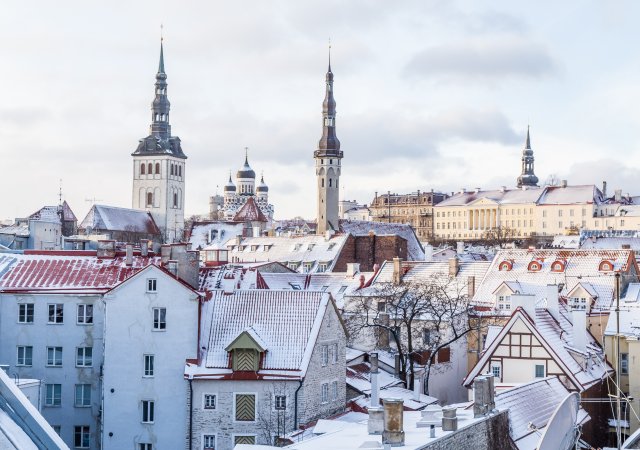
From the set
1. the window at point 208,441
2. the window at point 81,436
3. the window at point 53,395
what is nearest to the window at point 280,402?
the window at point 208,441

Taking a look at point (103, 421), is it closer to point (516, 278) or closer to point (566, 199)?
point (516, 278)

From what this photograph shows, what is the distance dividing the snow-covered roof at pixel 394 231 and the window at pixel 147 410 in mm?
52090

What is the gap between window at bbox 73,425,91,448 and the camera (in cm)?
4166

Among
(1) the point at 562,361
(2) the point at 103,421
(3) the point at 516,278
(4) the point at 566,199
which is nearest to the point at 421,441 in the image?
(1) the point at 562,361

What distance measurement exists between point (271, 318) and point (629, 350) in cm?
1637

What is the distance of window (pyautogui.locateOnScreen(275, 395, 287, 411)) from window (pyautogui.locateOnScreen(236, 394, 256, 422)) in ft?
3.17

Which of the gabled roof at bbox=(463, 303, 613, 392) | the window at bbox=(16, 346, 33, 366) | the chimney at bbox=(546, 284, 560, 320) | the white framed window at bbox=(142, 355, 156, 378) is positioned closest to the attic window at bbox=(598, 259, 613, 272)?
the chimney at bbox=(546, 284, 560, 320)

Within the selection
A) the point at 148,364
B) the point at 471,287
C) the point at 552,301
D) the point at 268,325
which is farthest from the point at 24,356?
the point at 471,287

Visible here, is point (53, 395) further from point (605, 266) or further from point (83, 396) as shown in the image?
point (605, 266)

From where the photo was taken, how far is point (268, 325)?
39.5 m

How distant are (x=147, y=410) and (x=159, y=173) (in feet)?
481

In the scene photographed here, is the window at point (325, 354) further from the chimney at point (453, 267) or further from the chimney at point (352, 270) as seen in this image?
the chimney at point (453, 267)

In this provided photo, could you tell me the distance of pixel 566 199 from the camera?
642 feet

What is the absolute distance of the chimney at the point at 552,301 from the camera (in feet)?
146
